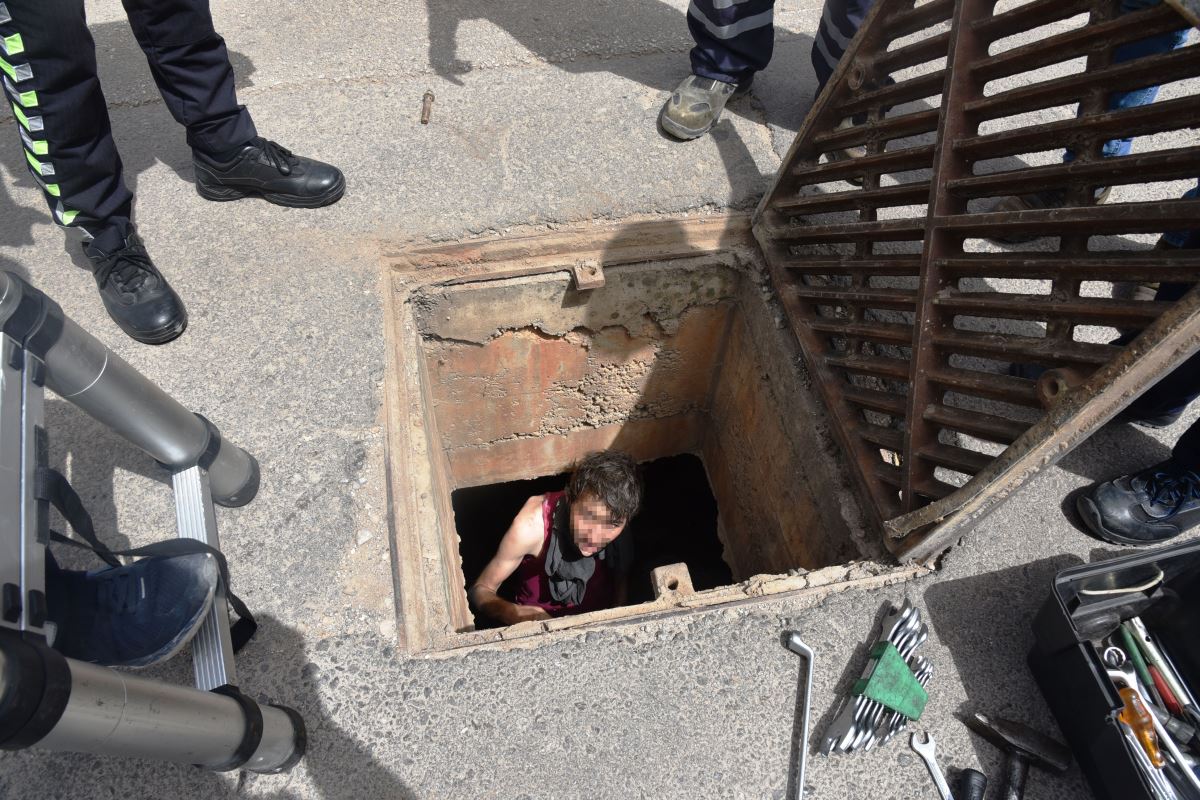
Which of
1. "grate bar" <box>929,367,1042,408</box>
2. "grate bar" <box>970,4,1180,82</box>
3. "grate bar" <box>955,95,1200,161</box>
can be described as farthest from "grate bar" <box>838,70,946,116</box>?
"grate bar" <box>929,367,1042,408</box>

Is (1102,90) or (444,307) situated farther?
(444,307)

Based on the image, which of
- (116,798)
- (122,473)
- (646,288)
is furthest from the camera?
(646,288)

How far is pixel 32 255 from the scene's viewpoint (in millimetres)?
2752

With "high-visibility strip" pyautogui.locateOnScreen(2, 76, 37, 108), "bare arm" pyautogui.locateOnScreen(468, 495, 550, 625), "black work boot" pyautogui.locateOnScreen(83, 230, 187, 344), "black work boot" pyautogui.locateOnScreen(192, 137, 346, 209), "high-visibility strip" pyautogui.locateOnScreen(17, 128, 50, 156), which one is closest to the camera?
"high-visibility strip" pyautogui.locateOnScreen(2, 76, 37, 108)

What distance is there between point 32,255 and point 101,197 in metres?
0.62

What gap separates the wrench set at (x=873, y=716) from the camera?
Result: 1.85m

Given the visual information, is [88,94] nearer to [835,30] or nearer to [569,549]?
[569,549]

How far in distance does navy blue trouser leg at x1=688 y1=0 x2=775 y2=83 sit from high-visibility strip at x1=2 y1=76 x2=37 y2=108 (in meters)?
2.56

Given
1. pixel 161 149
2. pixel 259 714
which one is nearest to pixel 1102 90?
pixel 259 714

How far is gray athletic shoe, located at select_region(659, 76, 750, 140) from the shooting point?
332cm

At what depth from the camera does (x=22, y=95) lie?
210 centimetres

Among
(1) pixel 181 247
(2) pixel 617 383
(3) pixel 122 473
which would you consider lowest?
(3) pixel 122 473

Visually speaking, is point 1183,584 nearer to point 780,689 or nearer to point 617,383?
point 780,689

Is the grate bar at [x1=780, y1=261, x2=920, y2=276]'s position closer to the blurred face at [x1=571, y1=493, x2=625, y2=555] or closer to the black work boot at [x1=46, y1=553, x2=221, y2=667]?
the blurred face at [x1=571, y1=493, x2=625, y2=555]
